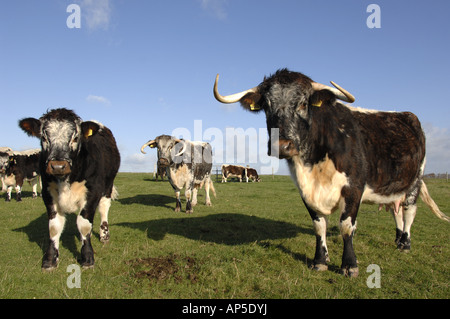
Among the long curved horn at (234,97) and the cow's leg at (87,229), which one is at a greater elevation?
the long curved horn at (234,97)

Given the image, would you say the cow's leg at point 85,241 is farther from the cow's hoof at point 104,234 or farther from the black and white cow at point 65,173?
the cow's hoof at point 104,234

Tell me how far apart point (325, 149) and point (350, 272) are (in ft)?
6.19

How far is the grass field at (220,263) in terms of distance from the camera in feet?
13.1

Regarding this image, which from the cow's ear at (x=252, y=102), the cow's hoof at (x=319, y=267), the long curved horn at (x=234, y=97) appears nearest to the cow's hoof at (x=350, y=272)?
the cow's hoof at (x=319, y=267)

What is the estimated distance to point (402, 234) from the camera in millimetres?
6402

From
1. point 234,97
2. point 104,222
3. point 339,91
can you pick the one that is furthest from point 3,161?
point 339,91

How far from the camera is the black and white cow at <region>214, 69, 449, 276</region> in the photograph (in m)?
4.56

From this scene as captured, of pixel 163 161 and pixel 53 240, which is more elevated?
pixel 163 161

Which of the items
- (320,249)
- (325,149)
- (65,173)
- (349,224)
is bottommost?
(320,249)

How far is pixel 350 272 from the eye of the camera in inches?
180

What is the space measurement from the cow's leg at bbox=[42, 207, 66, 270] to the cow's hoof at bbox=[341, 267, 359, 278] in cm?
457

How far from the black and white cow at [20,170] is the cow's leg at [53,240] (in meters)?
12.9

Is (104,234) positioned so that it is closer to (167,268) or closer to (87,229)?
(87,229)

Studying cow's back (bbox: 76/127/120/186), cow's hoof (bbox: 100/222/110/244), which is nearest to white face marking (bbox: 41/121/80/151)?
cow's back (bbox: 76/127/120/186)
